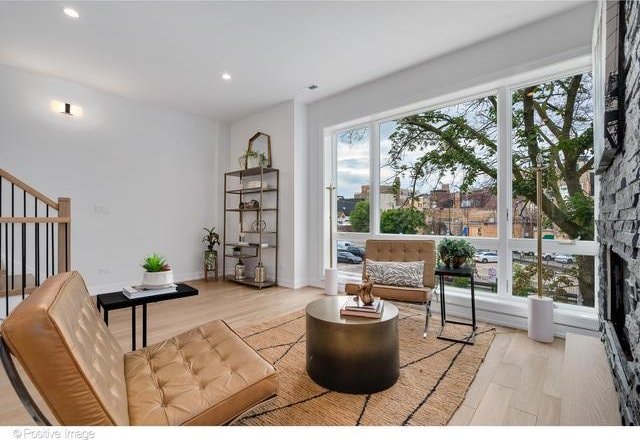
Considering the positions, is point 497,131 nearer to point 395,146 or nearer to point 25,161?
point 395,146

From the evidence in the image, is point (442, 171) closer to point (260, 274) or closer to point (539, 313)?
point (539, 313)

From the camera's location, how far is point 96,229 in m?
4.25

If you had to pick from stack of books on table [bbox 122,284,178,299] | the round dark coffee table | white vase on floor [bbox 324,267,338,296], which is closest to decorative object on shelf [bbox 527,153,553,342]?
the round dark coffee table

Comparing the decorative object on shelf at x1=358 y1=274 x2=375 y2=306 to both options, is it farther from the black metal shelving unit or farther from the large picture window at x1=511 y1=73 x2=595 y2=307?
the black metal shelving unit

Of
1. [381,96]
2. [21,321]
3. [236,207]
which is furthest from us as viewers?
[236,207]

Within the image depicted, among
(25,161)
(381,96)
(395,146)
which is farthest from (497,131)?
(25,161)

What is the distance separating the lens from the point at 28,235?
373 centimetres

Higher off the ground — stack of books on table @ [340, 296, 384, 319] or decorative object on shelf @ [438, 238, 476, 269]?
decorative object on shelf @ [438, 238, 476, 269]

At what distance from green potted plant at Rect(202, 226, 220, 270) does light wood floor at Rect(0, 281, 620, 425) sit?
1.15 meters

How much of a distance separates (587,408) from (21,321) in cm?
218

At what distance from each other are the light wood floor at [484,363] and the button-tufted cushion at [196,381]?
0.88m

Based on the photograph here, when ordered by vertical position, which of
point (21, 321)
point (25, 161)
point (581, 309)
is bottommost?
point (581, 309)

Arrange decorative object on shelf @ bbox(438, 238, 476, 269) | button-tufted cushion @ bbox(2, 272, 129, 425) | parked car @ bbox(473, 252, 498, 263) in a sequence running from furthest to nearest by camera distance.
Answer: parked car @ bbox(473, 252, 498, 263)
decorative object on shelf @ bbox(438, 238, 476, 269)
button-tufted cushion @ bbox(2, 272, 129, 425)

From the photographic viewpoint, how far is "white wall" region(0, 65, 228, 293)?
3744mm
